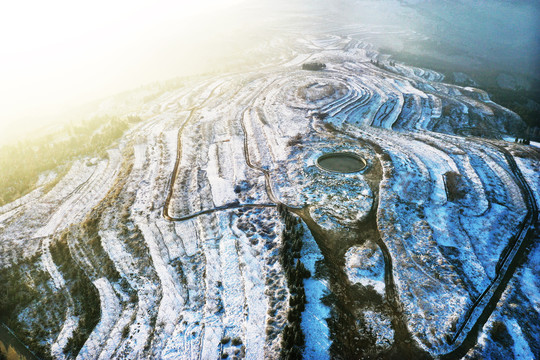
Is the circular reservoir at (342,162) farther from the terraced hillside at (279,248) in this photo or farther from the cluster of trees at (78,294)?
the cluster of trees at (78,294)

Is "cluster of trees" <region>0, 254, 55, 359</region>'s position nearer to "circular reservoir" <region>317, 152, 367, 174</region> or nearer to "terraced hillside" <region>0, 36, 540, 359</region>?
"terraced hillside" <region>0, 36, 540, 359</region>

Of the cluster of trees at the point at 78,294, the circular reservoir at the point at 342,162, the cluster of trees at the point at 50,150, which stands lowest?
the circular reservoir at the point at 342,162

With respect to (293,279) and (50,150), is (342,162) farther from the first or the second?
(50,150)

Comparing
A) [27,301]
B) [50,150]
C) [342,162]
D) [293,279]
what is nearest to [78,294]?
[27,301]

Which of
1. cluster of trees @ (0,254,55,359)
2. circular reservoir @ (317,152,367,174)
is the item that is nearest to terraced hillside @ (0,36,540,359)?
cluster of trees @ (0,254,55,359)

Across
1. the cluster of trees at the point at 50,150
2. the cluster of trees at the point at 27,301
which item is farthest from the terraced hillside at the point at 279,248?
the cluster of trees at the point at 50,150
